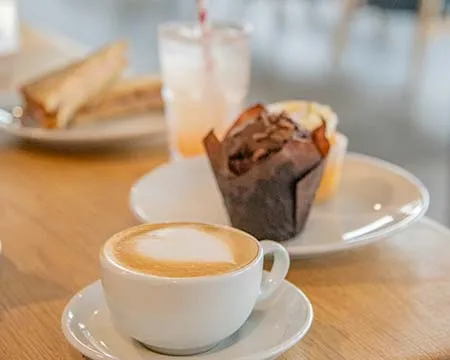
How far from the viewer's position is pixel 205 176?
113 cm

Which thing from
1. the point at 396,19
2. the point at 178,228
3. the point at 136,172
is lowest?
the point at 396,19

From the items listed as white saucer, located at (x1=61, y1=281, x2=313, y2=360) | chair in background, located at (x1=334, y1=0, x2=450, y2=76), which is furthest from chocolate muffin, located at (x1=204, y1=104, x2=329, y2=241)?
chair in background, located at (x1=334, y1=0, x2=450, y2=76)

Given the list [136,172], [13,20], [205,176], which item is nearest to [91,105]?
[136,172]

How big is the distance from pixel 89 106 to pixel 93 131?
0.26 feet

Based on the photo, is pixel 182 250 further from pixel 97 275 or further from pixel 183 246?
pixel 97 275

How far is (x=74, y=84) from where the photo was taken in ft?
4.47

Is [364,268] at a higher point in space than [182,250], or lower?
lower

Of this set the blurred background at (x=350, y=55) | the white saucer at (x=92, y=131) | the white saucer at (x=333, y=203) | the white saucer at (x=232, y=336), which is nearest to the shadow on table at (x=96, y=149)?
the white saucer at (x=92, y=131)

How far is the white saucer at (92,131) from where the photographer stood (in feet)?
4.17

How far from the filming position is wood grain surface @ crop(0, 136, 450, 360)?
0.78m

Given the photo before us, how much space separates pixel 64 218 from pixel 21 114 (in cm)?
38

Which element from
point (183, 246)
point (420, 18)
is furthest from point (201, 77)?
point (420, 18)

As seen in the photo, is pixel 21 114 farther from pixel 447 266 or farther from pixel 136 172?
pixel 447 266

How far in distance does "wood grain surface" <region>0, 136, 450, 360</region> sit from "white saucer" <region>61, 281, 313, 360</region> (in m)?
0.03
